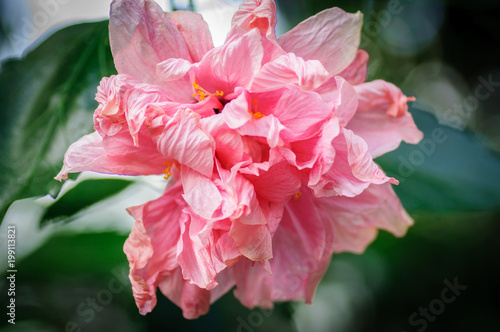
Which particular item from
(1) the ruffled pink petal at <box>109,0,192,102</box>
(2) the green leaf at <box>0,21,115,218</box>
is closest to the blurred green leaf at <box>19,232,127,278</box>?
(2) the green leaf at <box>0,21,115,218</box>

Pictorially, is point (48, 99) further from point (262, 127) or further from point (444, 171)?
point (444, 171)

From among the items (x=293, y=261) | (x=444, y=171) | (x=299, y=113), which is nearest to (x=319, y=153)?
(x=299, y=113)

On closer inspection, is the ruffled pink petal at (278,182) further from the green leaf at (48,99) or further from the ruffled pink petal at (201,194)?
the green leaf at (48,99)

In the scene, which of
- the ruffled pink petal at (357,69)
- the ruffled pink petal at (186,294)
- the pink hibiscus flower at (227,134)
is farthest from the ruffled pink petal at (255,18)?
the ruffled pink petal at (186,294)

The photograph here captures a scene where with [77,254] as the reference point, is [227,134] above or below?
above

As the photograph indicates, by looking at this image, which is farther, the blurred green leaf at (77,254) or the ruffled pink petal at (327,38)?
the blurred green leaf at (77,254)

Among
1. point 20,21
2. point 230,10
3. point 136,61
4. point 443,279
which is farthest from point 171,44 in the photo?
point 443,279

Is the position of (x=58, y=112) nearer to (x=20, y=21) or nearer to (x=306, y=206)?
(x=20, y=21)
